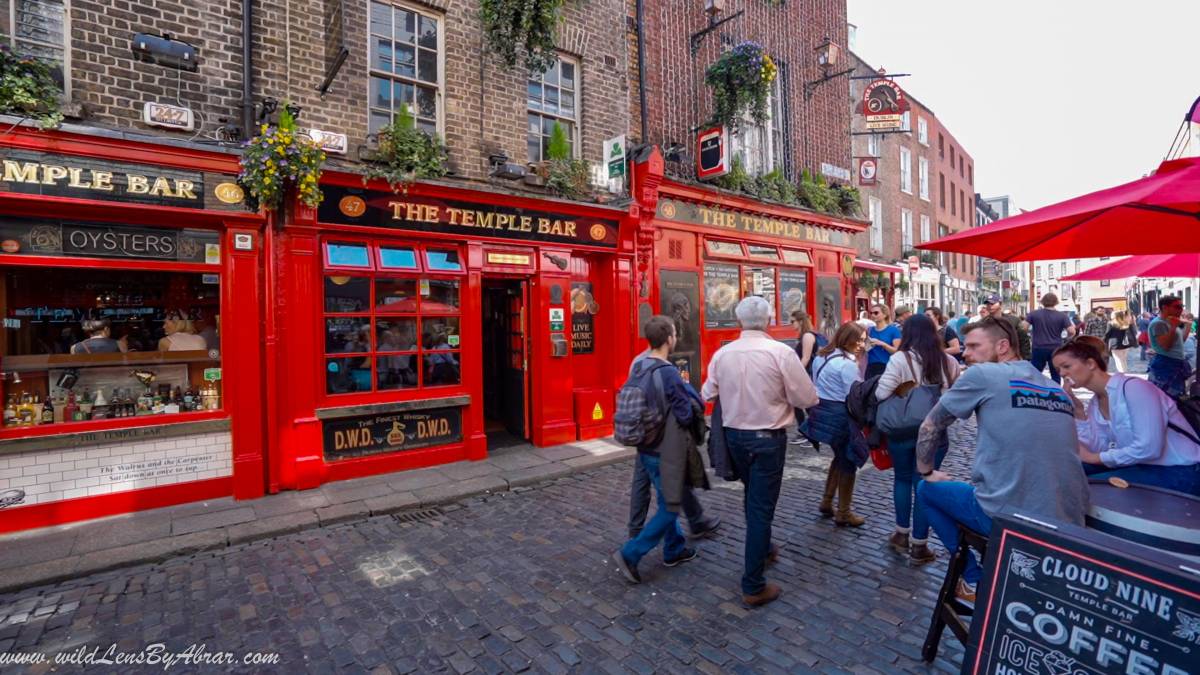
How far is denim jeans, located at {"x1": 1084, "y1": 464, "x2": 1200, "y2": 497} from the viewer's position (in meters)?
3.03

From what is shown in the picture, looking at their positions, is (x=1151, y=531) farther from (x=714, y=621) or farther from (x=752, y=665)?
(x=714, y=621)

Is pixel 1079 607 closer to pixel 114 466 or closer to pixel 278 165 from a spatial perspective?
pixel 278 165

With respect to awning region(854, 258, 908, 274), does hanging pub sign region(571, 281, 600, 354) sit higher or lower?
lower

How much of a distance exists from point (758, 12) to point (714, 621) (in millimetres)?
13213

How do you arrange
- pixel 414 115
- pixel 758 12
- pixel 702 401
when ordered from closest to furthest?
pixel 702 401 < pixel 414 115 < pixel 758 12

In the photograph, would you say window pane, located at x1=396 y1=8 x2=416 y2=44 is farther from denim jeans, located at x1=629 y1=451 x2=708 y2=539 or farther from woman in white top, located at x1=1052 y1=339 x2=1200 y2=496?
woman in white top, located at x1=1052 y1=339 x2=1200 y2=496

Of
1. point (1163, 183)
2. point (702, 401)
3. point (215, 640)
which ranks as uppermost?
point (1163, 183)

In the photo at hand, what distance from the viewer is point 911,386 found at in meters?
4.19

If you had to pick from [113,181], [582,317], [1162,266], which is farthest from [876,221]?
[113,181]

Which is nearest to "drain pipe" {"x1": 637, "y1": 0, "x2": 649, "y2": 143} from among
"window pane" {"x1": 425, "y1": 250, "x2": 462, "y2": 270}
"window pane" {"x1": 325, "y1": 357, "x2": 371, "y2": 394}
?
"window pane" {"x1": 425, "y1": 250, "x2": 462, "y2": 270}

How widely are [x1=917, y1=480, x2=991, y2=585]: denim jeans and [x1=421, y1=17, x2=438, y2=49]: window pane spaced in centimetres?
792

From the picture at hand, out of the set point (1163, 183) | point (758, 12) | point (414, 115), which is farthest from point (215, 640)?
point (758, 12)

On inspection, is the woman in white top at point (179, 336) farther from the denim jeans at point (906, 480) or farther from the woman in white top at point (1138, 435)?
the woman in white top at point (1138, 435)

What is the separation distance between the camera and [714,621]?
3.54m
